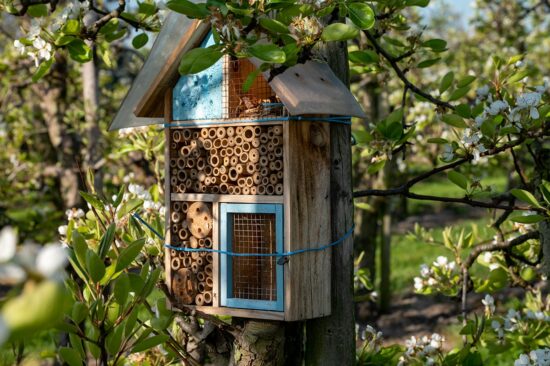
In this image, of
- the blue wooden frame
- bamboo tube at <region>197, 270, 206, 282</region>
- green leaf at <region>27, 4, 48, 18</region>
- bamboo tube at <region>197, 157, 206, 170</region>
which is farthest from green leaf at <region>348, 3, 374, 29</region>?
green leaf at <region>27, 4, 48, 18</region>

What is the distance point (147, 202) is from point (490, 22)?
725 cm

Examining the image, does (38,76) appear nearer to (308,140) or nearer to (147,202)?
(147,202)

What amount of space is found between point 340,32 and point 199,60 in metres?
0.35

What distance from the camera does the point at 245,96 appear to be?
2.19 metres

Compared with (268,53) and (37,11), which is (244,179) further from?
(37,11)

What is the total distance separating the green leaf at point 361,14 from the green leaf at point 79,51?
0.93 meters

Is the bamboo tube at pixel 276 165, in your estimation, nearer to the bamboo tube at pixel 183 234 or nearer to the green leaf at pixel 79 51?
the bamboo tube at pixel 183 234

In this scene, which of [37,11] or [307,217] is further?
[37,11]

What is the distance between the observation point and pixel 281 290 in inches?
81.7

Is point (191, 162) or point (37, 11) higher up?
point (37, 11)

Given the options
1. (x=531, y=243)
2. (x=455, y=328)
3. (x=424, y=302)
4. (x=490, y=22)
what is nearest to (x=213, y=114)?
(x=531, y=243)

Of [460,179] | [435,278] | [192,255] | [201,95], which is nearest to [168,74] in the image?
[201,95]

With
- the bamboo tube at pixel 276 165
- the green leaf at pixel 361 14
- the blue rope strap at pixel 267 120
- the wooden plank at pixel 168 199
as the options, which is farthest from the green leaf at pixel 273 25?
the wooden plank at pixel 168 199

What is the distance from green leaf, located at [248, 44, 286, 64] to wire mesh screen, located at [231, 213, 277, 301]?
66 cm
